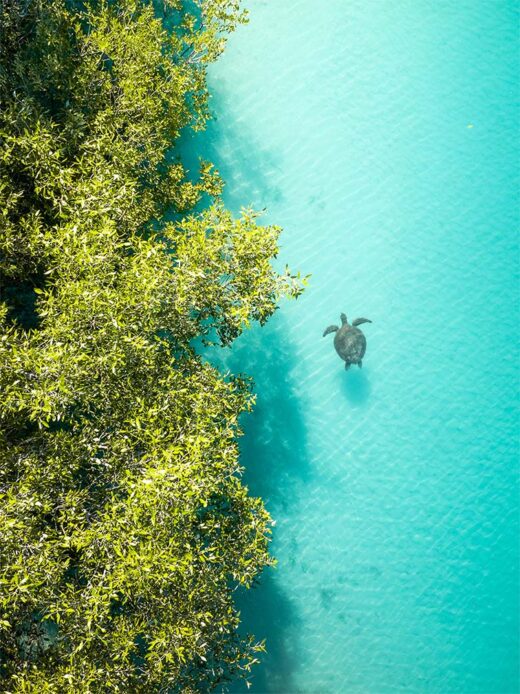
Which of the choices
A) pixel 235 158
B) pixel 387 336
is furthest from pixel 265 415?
pixel 235 158

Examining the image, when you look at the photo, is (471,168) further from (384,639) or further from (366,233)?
(384,639)

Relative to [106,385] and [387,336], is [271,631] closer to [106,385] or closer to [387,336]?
[387,336]

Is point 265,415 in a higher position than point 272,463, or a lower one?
higher

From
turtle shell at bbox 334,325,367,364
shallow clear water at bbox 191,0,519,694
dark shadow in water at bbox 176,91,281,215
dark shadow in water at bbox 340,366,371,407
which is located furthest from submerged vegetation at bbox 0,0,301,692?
dark shadow in water at bbox 340,366,371,407

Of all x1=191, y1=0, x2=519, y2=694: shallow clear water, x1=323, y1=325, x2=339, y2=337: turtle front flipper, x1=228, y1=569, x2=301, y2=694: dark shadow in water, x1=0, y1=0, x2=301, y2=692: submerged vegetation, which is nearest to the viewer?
x1=0, y1=0, x2=301, y2=692: submerged vegetation

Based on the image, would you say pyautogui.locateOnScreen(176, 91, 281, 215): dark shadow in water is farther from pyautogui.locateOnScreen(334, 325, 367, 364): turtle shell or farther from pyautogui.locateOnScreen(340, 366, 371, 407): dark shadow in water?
pyautogui.locateOnScreen(340, 366, 371, 407): dark shadow in water

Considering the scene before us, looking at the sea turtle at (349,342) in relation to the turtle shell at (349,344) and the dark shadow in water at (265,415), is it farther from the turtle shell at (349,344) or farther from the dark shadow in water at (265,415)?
the dark shadow in water at (265,415)

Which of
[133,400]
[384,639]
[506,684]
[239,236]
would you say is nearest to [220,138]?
[239,236]
